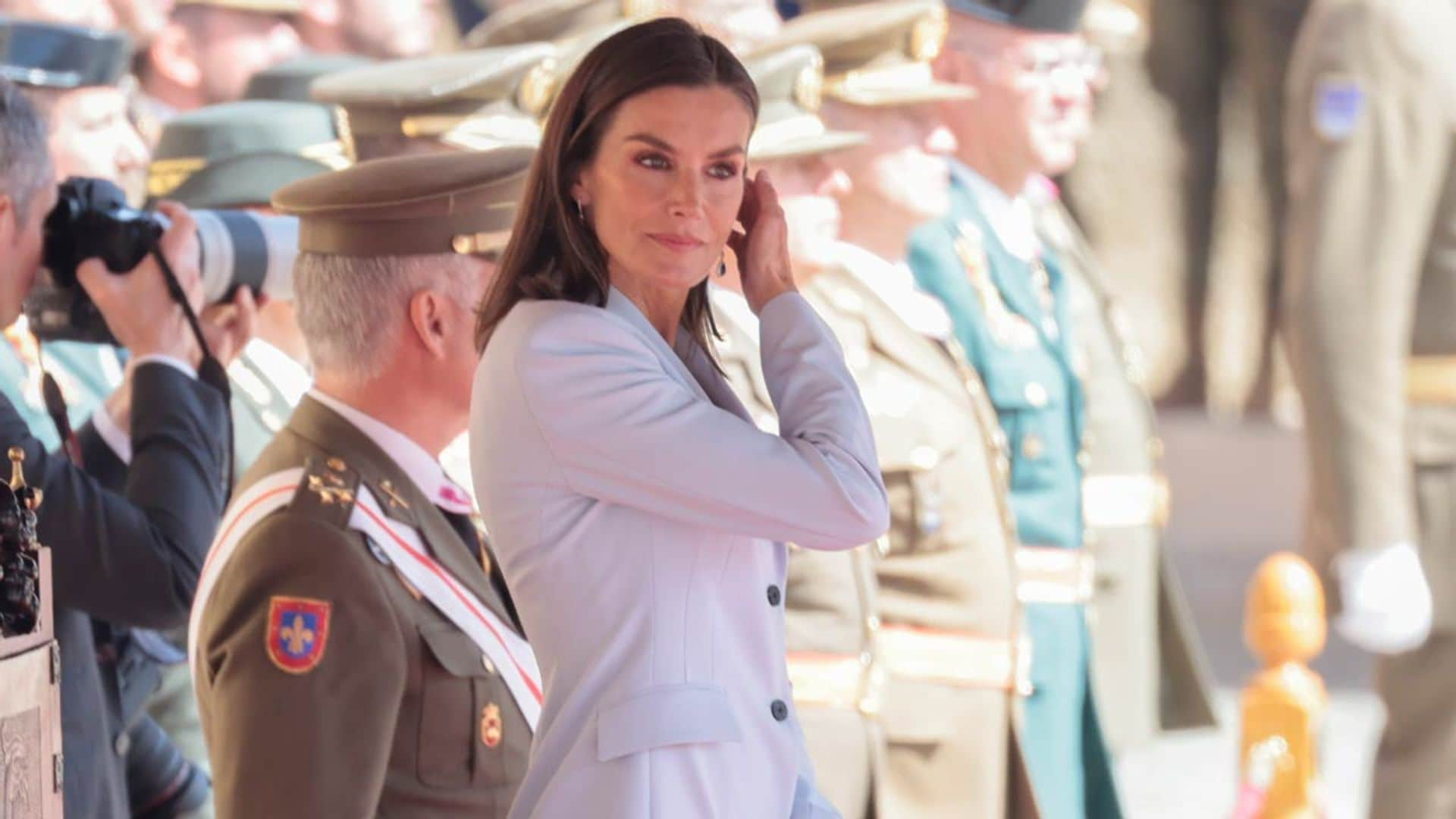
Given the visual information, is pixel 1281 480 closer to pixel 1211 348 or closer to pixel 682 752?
pixel 1211 348

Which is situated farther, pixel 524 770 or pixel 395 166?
pixel 395 166

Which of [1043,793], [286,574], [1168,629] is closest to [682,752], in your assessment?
[286,574]

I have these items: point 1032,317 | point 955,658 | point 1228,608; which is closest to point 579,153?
point 955,658

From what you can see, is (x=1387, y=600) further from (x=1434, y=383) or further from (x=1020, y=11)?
(x=1020, y=11)

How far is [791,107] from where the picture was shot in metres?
3.56

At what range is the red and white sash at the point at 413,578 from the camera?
2.20 meters

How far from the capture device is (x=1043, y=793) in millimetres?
4023

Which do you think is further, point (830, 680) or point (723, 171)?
point (830, 680)

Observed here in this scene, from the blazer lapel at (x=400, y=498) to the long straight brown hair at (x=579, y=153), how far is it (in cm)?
33

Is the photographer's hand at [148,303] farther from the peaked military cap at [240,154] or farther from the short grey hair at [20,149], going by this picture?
the peaked military cap at [240,154]

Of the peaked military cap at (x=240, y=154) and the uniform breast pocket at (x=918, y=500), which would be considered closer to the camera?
the peaked military cap at (x=240, y=154)

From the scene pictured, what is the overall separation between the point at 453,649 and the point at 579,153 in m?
0.47

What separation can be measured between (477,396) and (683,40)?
12.3 inches

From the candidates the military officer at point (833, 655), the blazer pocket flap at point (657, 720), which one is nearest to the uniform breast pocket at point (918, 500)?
the military officer at point (833, 655)
